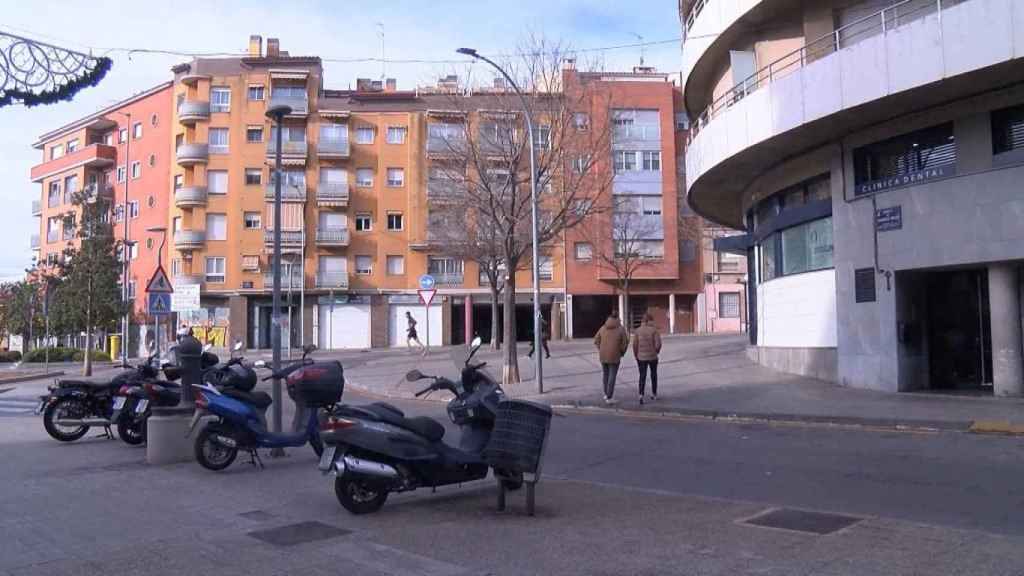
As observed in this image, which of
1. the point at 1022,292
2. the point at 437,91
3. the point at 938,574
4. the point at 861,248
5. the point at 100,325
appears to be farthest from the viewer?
the point at 100,325

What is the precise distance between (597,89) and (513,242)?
15.6 feet

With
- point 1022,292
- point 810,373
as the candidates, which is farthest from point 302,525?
point 810,373

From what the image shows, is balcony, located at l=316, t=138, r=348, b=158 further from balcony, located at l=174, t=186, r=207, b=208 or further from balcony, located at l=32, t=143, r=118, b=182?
balcony, located at l=32, t=143, r=118, b=182

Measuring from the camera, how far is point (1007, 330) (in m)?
15.5

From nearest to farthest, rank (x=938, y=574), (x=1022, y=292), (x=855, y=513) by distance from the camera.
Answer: (x=938, y=574) → (x=855, y=513) → (x=1022, y=292)

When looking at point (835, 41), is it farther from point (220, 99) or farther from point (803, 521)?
point (220, 99)

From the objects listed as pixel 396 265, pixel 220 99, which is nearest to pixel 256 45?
pixel 220 99

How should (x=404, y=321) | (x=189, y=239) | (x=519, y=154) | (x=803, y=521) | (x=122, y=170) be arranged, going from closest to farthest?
(x=803, y=521) → (x=519, y=154) → (x=189, y=239) → (x=404, y=321) → (x=122, y=170)

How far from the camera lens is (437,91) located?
23.6m

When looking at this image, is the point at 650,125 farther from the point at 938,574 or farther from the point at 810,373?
the point at 938,574

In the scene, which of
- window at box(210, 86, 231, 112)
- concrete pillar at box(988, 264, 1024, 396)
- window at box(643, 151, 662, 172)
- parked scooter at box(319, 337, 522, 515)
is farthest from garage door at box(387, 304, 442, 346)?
parked scooter at box(319, 337, 522, 515)

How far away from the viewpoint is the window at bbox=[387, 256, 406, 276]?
5619 centimetres

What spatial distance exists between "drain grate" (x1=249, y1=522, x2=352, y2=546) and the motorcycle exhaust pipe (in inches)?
19.8

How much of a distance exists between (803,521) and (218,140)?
54401mm
